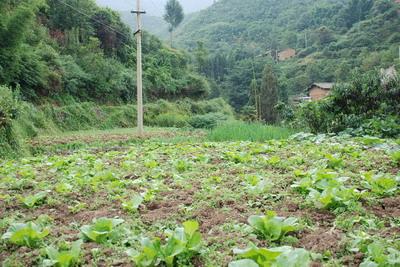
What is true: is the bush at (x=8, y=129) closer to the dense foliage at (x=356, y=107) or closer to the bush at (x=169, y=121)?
the dense foliage at (x=356, y=107)

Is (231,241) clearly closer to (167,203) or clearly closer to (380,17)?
(167,203)

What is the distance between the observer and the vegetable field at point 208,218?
6.63 ft

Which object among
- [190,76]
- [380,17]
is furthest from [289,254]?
[380,17]

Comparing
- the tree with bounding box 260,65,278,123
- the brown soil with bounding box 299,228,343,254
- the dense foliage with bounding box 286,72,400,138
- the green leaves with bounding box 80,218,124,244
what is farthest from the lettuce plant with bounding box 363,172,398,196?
the tree with bounding box 260,65,278,123

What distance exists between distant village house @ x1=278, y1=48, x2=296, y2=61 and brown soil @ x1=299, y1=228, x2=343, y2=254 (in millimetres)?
55124

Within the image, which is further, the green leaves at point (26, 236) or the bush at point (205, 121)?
the bush at point (205, 121)

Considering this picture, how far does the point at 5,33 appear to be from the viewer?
14250 millimetres

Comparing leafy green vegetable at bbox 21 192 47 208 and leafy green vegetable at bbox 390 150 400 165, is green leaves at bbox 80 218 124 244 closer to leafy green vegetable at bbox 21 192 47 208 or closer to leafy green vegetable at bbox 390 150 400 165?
leafy green vegetable at bbox 21 192 47 208

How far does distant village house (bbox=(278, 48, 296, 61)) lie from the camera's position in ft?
181

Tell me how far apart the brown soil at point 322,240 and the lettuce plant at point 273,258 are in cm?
31

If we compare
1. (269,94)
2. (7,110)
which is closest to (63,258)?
(7,110)

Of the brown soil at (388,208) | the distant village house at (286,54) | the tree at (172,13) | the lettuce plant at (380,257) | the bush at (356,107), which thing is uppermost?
the tree at (172,13)

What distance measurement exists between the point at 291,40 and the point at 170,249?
187 ft

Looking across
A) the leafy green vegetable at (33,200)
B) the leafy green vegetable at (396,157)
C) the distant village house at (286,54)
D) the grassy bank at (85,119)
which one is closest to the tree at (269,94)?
the grassy bank at (85,119)
